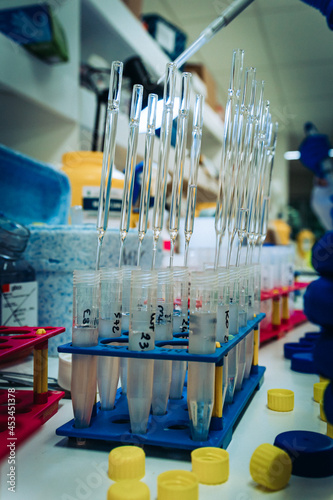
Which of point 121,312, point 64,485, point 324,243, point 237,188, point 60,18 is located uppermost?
point 60,18

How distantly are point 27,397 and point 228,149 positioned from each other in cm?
54

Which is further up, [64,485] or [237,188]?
[237,188]

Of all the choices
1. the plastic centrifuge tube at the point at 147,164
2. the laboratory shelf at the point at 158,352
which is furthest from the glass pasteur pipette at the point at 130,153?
the laboratory shelf at the point at 158,352

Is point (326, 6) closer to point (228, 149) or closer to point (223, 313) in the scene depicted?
point (228, 149)

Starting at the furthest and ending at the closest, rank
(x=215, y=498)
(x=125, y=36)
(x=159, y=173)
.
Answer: (x=125, y=36), (x=159, y=173), (x=215, y=498)

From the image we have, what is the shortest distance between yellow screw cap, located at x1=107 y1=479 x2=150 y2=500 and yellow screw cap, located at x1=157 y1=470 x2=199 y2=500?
0.02m

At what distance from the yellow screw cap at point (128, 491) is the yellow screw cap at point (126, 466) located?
43mm

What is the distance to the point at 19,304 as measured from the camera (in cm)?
99

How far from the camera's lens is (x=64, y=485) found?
19.0 inches

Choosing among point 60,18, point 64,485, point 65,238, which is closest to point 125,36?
point 60,18

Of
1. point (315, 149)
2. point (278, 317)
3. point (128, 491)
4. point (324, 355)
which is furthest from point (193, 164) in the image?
point (315, 149)

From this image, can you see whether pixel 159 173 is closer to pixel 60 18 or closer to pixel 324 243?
pixel 324 243

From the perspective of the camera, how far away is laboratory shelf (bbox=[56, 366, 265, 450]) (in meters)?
0.55

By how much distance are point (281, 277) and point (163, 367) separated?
0.94 m
